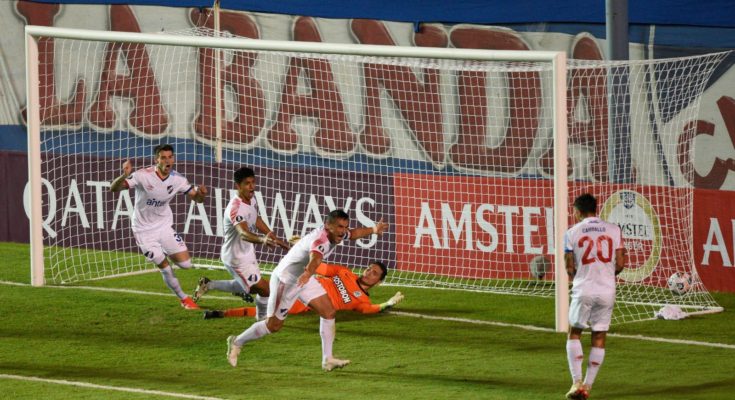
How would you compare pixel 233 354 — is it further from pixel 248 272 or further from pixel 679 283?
pixel 679 283

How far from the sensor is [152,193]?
14961 millimetres

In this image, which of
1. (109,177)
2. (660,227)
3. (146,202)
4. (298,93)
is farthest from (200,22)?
(660,227)

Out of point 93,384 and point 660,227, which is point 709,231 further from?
point 93,384

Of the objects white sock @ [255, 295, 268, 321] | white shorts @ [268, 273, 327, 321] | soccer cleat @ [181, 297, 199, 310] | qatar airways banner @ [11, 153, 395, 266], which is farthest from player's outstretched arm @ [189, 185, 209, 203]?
white shorts @ [268, 273, 327, 321]

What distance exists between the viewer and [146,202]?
15016 millimetres

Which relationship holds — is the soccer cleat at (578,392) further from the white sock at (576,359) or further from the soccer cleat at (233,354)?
the soccer cleat at (233,354)

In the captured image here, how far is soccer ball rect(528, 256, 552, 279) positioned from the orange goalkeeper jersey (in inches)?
96.5

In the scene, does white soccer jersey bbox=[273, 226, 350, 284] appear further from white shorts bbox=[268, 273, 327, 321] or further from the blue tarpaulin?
the blue tarpaulin

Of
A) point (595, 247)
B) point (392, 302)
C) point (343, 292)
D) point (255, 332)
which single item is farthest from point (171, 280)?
point (595, 247)

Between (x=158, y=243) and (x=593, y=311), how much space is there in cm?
607

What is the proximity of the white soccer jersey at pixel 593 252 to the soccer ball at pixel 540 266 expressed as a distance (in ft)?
18.2

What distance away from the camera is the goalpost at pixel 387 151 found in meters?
15.6

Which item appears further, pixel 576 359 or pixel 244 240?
pixel 244 240

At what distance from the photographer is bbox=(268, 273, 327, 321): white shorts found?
464 inches
